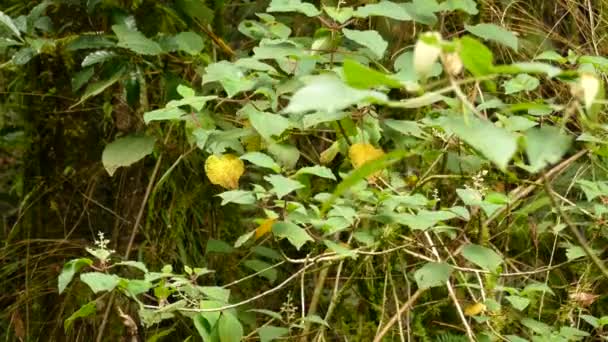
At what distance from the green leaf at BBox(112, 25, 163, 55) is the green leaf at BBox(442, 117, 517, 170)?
0.85 m

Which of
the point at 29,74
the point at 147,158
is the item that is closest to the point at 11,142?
the point at 29,74

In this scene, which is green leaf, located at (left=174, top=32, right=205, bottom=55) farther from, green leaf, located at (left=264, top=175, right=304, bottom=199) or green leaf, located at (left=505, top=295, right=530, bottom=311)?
green leaf, located at (left=505, top=295, right=530, bottom=311)

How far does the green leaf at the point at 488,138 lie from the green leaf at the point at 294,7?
573 mm

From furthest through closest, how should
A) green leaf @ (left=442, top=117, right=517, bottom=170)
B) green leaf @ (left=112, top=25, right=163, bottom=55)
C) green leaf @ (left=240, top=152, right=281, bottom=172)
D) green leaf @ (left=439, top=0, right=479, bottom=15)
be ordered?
green leaf @ (left=112, top=25, right=163, bottom=55), green leaf @ (left=439, top=0, right=479, bottom=15), green leaf @ (left=240, top=152, right=281, bottom=172), green leaf @ (left=442, top=117, right=517, bottom=170)

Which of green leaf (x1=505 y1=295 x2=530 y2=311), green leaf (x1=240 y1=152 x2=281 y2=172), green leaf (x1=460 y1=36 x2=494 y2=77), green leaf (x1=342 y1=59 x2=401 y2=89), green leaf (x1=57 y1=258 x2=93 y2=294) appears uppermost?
green leaf (x1=460 y1=36 x2=494 y2=77)

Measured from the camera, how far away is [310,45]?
1433 mm

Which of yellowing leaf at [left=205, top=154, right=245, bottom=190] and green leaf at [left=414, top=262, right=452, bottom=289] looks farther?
yellowing leaf at [left=205, top=154, right=245, bottom=190]

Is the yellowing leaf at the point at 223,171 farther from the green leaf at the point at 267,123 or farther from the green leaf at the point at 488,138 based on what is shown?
the green leaf at the point at 488,138

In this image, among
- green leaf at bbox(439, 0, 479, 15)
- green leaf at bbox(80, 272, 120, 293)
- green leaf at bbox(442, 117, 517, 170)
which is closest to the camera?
green leaf at bbox(442, 117, 517, 170)

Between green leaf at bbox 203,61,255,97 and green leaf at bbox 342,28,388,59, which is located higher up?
green leaf at bbox 342,28,388,59

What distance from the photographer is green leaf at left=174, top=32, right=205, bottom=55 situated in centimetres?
146

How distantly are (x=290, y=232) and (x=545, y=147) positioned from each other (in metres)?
0.62

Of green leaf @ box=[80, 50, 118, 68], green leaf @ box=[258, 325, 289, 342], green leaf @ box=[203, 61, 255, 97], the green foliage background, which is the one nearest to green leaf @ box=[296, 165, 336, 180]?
the green foliage background

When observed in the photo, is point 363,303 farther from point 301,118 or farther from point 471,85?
point 301,118
